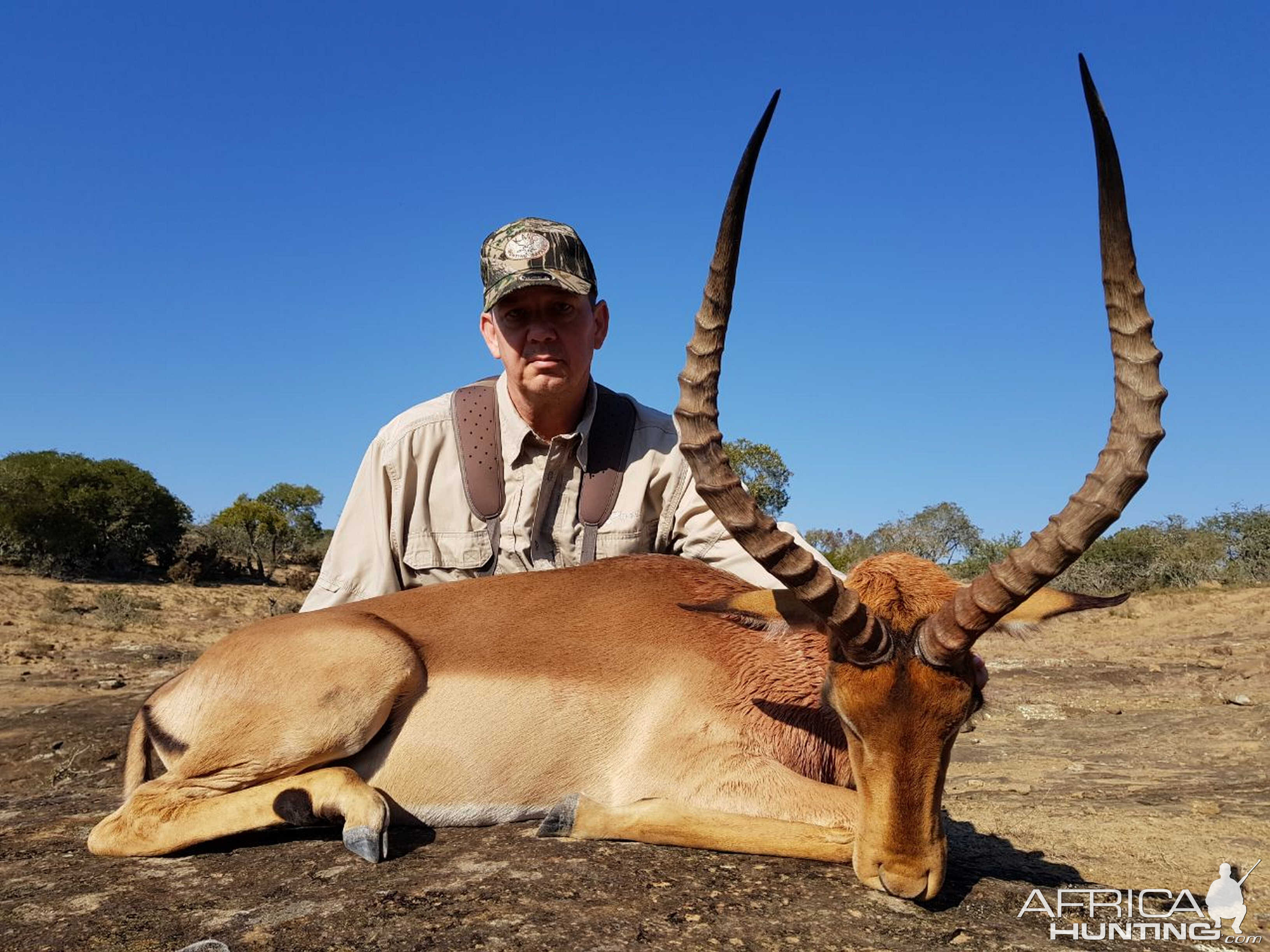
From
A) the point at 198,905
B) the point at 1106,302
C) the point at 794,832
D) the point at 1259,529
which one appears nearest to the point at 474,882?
the point at 198,905

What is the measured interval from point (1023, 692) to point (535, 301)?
30.1ft

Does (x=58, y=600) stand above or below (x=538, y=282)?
below

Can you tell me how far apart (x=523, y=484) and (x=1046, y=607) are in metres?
3.68

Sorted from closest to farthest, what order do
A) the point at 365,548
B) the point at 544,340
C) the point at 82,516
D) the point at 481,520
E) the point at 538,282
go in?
the point at 538,282 < the point at 544,340 < the point at 481,520 < the point at 365,548 < the point at 82,516

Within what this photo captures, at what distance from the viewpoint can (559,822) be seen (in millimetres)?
4488

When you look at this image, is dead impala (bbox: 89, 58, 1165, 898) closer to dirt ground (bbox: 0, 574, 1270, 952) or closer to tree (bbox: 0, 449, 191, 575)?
dirt ground (bbox: 0, 574, 1270, 952)

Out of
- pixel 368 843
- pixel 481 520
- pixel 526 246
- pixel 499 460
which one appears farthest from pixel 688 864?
pixel 526 246

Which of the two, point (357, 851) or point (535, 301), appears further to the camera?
point (535, 301)

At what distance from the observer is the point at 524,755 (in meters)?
4.84

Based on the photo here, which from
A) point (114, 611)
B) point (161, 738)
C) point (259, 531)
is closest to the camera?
point (161, 738)

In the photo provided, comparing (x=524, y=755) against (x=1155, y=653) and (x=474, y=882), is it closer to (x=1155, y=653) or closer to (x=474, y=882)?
(x=474, y=882)

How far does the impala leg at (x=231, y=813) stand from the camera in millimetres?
4395

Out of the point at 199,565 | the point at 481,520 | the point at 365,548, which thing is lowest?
the point at 365,548

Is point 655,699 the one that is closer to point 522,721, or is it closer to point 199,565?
point 522,721
